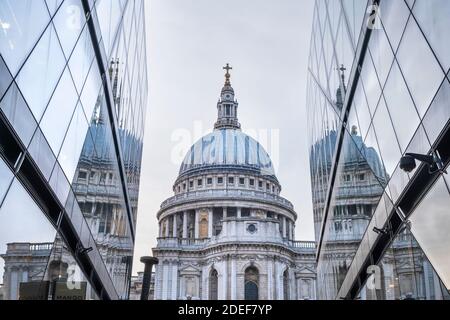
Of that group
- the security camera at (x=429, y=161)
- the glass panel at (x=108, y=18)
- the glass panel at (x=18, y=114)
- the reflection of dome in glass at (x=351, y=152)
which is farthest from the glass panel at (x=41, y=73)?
the reflection of dome in glass at (x=351, y=152)

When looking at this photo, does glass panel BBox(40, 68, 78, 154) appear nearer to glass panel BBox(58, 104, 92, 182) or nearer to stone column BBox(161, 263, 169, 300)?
glass panel BBox(58, 104, 92, 182)

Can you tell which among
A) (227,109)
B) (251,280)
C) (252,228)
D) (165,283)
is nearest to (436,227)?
(251,280)

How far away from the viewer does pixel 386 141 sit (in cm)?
1486

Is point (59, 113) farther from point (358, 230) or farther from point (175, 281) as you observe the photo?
point (175, 281)

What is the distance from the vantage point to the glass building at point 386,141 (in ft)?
34.3

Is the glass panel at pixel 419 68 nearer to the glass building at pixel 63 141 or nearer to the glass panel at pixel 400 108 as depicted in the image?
the glass panel at pixel 400 108

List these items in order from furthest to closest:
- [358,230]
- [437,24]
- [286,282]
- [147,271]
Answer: [286,282]
[358,230]
[147,271]
[437,24]

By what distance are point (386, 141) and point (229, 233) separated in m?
64.3

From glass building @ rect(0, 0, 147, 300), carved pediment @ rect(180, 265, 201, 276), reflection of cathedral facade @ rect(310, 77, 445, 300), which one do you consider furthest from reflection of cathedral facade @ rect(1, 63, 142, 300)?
carved pediment @ rect(180, 265, 201, 276)

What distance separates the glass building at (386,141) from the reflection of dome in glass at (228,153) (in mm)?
76572

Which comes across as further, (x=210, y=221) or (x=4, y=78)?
(x=210, y=221)

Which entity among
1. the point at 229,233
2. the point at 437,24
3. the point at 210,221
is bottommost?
the point at 437,24

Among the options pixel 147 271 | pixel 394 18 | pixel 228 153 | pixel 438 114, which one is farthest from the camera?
pixel 228 153

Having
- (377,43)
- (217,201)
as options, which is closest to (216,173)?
(217,201)
